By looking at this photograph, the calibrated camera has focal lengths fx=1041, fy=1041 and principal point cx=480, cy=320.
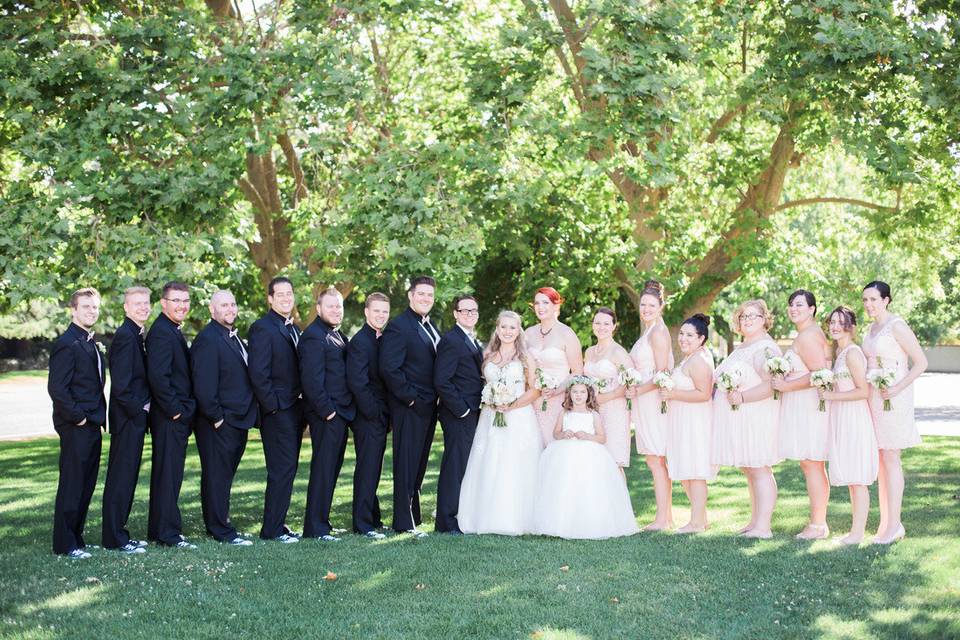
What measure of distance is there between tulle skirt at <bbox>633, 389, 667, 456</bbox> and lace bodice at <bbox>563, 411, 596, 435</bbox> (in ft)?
1.63

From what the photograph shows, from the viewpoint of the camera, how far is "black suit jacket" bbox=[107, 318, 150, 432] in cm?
910

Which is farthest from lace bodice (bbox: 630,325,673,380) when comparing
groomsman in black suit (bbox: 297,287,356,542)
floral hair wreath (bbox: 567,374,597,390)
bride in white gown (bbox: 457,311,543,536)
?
groomsman in black suit (bbox: 297,287,356,542)

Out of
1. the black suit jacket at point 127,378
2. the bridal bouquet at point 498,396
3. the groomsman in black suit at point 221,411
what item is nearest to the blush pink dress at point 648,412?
the bridal bouquet at point 498,396

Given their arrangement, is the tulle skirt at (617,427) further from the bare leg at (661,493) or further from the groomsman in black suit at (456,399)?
the groomsman in black suit at (456,399)

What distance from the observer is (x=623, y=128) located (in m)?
11.7

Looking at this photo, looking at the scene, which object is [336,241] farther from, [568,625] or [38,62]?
[568,625]

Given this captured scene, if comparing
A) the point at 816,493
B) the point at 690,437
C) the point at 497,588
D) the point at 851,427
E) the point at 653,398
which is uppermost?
the point at 653,398

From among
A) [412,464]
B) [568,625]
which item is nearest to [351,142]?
[412,464]

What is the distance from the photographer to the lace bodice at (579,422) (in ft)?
32.3

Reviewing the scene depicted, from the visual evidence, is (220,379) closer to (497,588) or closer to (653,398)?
(497,588)

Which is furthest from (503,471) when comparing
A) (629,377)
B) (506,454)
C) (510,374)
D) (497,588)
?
(497,588)

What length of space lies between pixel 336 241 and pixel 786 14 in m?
6.28

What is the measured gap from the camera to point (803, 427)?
9461 mm

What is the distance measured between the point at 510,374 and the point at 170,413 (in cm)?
313
